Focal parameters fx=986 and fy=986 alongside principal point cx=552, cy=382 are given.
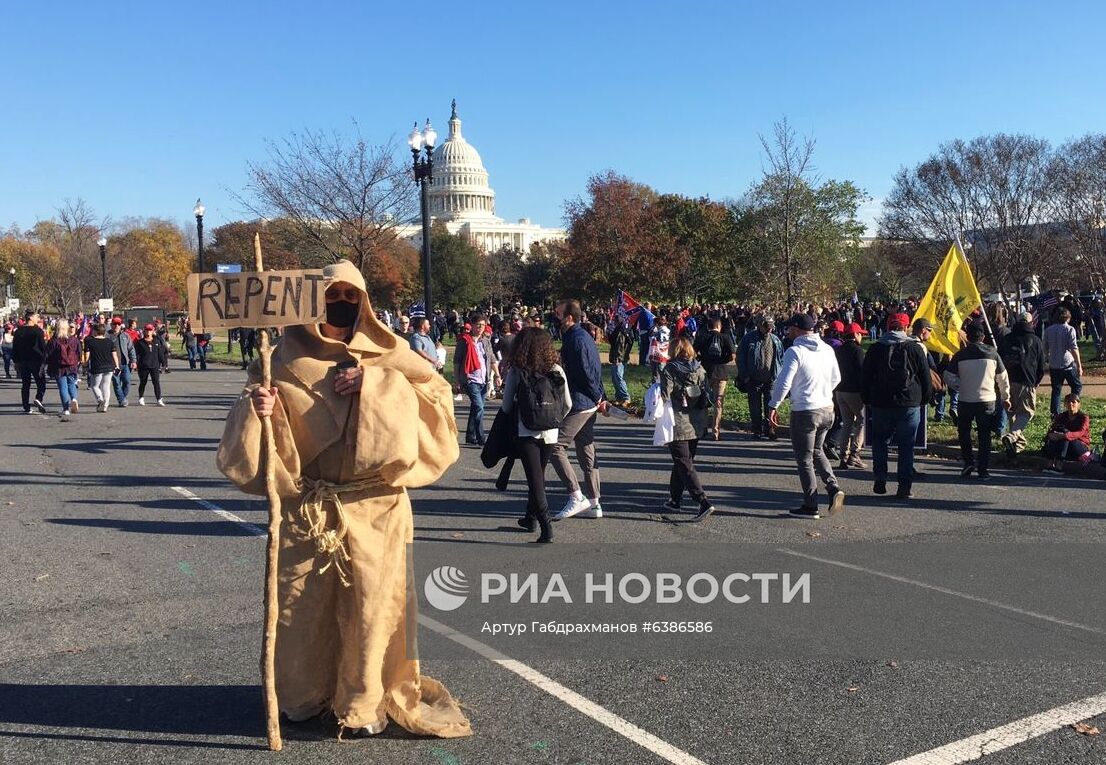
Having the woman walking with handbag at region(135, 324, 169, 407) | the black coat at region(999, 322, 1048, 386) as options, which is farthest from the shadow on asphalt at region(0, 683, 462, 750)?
the woman walking with handbag at region(135, 324, 169, 407)

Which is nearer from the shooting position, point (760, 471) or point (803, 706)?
point (803, 706)

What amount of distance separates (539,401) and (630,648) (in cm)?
291

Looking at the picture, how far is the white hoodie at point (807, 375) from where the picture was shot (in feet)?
28.6

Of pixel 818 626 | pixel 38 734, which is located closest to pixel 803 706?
pixel 818 626

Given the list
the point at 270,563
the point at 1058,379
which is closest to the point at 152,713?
the point at 270,563

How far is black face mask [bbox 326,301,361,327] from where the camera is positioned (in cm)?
407

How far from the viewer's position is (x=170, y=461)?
40.3ft

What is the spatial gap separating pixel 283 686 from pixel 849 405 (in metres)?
8.60

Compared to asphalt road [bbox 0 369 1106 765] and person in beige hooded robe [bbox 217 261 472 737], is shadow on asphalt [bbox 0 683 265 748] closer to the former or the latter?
asphalt road [bbox 0 369 1106 765]

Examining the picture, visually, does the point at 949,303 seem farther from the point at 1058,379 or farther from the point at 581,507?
the point at 581,507

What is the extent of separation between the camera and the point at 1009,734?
417 centimetres

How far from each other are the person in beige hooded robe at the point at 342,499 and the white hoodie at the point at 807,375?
209 inches

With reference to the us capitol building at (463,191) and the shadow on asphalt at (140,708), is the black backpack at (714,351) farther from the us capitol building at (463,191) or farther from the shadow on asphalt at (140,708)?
the us capitol building at (463,191)

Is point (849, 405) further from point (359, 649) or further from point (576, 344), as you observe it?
point (359, 649)
